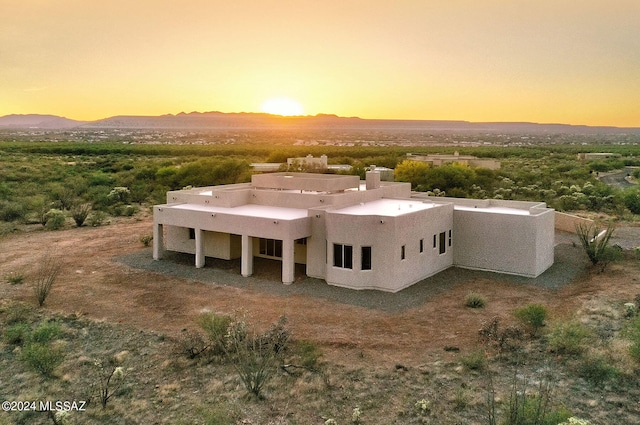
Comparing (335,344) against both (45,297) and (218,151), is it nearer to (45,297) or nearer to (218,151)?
(45,297)

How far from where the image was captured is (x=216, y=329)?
542 inches

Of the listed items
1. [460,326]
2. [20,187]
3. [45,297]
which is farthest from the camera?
[20,187]

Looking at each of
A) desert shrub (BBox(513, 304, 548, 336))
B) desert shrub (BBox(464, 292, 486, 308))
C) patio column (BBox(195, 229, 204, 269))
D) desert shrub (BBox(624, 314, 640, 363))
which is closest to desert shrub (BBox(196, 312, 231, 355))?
patio column (BBox(195, 229, 204, 269))

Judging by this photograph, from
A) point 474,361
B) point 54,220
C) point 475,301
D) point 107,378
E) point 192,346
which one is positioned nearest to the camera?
point 107,378

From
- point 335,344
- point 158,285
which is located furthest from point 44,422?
point 158,285

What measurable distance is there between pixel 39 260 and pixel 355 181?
15211mm

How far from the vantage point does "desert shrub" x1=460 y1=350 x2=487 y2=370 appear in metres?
Result: 12.3

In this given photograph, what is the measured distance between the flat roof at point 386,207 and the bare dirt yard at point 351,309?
9.98ft

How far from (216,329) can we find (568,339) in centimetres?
951

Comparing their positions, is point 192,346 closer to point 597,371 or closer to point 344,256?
point 344,256

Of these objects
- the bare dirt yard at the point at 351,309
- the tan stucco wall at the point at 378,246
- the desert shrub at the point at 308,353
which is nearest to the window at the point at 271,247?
the bare dirt yard at the point at 351,309

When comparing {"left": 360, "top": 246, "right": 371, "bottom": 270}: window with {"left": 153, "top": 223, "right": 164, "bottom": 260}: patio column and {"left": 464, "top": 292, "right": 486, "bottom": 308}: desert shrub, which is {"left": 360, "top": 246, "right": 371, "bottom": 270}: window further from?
{"left": 153, "top": 223, "right": 164, "bottom": 260}: patio column

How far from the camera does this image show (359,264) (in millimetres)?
18516

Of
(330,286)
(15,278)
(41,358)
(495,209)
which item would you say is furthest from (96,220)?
(495,209)
